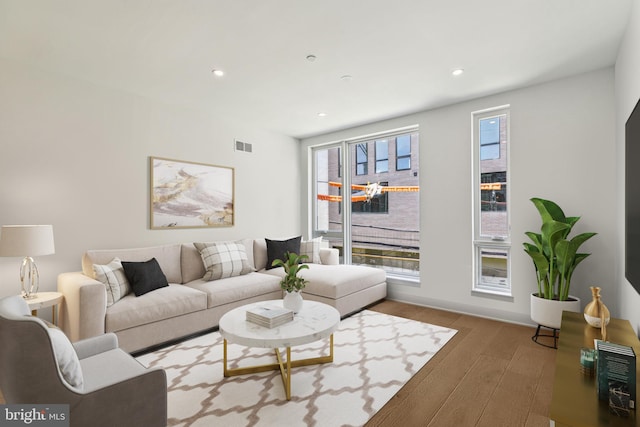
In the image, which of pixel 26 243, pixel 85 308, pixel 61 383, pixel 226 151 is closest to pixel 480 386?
pixel 61 383

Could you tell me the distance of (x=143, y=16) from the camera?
7.41 feet

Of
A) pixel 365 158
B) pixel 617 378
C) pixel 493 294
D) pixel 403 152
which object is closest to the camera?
pixel 617 378

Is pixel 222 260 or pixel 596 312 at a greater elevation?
pixel 222 260

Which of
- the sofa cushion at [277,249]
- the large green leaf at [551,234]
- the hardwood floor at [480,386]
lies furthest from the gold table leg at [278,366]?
the large green leaf at [551,234]

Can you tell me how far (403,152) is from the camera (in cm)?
474

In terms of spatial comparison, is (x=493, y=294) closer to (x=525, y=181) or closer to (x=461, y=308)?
(x=461, y=308)

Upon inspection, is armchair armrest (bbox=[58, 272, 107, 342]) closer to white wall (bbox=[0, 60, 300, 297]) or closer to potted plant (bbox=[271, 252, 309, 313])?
white wall (bbox=[0, 60, 300, 297])

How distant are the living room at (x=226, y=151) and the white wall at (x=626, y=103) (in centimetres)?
2

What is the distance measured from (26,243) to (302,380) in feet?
8.05

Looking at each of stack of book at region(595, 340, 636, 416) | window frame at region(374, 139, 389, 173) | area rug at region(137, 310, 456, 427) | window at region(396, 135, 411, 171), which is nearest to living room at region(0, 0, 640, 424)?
window at region(396, 135, 411, 171)

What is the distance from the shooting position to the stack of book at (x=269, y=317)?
233cm

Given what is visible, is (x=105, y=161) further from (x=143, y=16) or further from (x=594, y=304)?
(x=594, y=304)

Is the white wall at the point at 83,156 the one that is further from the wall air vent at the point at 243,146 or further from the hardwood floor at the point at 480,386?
the hardwood floor at the point at 480,386

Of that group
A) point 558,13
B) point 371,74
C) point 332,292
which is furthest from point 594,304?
point 371,74
